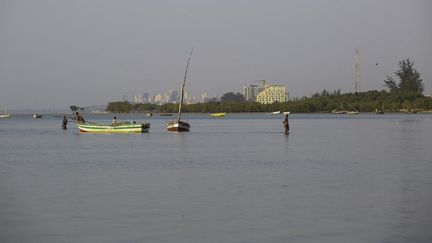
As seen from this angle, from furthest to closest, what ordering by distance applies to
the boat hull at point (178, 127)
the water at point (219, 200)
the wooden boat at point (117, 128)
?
the boat hull at point (178, 127), the wooden boat at point (117, 128), the water at point (219, 200)

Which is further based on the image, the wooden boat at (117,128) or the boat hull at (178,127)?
the boat hull at (178,127)

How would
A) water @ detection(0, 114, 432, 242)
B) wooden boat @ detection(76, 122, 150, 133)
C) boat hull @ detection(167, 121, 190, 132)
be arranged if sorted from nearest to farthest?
water @ detection(0, 114, 432, 242) → wooden boat @ detection(76, 122, 150, 133) → boat hull @ detection(167, 121, 190, 132)

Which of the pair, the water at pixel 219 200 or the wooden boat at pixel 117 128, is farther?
the wooden boat at pixel 117 128

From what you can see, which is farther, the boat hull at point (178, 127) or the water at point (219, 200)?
the boat hull at point (178, 127)

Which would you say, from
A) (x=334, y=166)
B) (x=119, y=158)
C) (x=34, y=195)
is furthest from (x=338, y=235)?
(x=119, y=158)

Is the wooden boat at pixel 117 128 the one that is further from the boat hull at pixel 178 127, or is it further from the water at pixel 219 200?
the water at pixel 219 200

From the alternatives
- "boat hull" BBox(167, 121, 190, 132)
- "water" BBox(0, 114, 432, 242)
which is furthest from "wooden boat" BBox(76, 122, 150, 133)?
"water" BBox(0, 114, 432, 242)

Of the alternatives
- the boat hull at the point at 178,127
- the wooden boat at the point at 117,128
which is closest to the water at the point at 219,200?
the wooden boat at the point at 117,128

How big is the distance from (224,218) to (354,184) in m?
7.12

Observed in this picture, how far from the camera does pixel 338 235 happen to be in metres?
13.7

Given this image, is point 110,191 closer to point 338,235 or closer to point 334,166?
point 338,235

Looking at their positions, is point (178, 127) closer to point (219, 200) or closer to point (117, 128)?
point (117, 128)

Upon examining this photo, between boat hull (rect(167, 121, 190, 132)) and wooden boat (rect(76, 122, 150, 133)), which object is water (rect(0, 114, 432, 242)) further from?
boat hull (rect(167, 121, 190, 132))

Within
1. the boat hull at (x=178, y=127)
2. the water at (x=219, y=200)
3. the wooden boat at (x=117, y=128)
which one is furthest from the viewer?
the boat hull at (x=178, y=127)
